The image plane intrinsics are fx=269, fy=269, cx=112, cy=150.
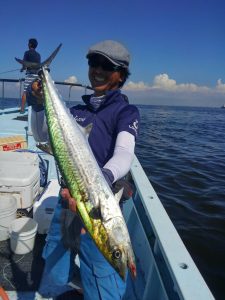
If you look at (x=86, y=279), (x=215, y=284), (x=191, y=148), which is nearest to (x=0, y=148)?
(x=86, y=279)

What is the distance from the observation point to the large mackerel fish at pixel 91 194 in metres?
1.62

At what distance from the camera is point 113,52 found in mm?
2229

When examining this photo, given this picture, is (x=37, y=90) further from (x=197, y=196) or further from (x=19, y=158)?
(x=197, y=196)

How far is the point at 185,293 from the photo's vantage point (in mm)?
1917

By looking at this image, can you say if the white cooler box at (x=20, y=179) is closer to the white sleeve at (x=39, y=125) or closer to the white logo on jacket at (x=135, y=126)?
the white sleeve at (x=39, y=125)

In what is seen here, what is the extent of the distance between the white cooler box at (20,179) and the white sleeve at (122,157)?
235 cm

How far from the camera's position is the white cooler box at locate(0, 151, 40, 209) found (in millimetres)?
3927

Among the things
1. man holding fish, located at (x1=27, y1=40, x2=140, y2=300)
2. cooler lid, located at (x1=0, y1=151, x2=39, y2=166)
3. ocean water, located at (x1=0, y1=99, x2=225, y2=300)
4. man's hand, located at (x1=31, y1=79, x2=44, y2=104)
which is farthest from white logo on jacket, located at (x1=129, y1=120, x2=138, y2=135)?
ocean water, located at (x1=0, y1=99, x2=225, y2=300)

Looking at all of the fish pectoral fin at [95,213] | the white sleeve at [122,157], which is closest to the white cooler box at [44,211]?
the white sleeve at [122,157]

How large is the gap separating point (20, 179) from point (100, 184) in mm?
2572

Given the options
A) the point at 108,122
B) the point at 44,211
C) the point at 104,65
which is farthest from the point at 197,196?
the point at 104,65

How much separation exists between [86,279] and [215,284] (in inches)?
164

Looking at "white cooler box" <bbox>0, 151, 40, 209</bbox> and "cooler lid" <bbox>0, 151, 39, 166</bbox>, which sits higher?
"cooler lid" <bbox>0, 151, 39, 166</bbox>

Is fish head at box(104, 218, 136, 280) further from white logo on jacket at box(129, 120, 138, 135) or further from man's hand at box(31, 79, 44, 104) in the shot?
man's hand at box(31, 79, 44, 104)
